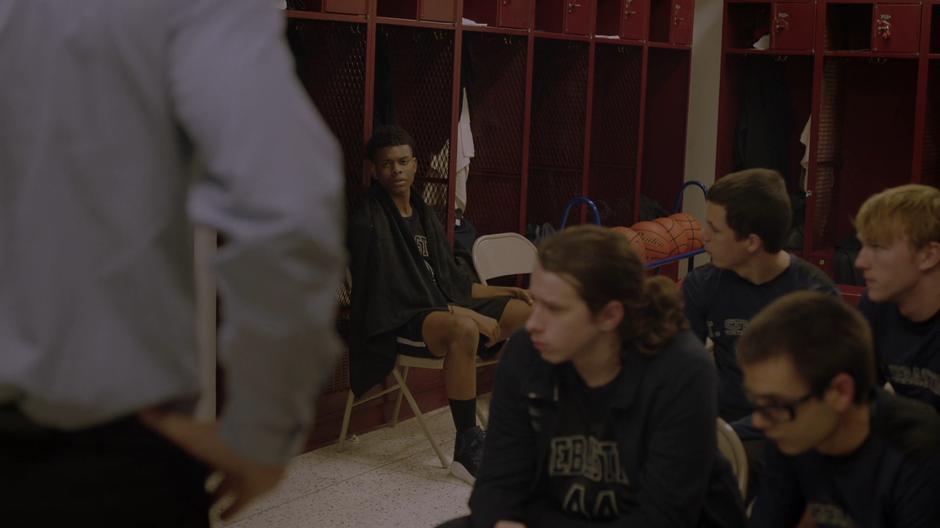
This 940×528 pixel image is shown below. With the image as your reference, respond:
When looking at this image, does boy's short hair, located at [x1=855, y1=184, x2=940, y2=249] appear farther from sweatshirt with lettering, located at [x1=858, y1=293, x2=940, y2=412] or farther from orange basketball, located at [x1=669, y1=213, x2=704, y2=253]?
orange basketball, located at [x1=669, y1=213, x2=704, y2=253]

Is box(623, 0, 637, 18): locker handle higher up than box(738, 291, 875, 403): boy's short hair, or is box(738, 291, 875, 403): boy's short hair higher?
box(623, 0, 637, 18): locker handle

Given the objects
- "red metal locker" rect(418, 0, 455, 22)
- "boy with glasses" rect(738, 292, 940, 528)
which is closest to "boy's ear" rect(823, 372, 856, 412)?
"boy with glasses" rect(738, 292, 940, 528)

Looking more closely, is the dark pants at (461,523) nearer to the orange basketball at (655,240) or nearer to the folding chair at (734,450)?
the folding chair at (734,450)

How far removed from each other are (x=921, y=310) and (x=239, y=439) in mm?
1863

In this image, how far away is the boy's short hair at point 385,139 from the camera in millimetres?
4512

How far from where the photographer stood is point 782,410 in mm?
1787

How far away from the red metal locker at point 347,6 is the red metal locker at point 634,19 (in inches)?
83.0

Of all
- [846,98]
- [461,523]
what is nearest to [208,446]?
[461,523]

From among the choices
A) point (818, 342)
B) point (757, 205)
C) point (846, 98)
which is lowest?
point (818, 342)

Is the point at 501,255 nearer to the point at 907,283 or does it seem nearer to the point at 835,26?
the point at 907,283

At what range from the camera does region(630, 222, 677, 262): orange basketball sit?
5.80 metres

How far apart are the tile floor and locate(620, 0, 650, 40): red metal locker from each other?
2624 mm

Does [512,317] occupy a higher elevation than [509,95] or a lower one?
lower

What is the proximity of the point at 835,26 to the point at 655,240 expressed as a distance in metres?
1.99
